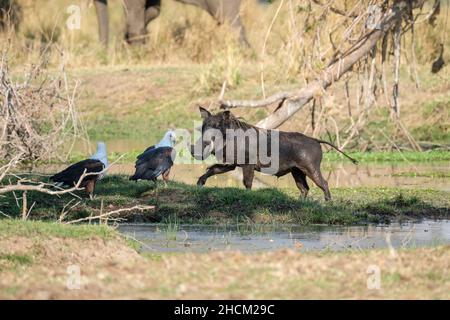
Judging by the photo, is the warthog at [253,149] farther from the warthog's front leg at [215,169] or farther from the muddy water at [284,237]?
the muddy water at [284,237]

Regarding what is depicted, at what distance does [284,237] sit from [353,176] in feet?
20.5

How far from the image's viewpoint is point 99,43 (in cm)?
2967

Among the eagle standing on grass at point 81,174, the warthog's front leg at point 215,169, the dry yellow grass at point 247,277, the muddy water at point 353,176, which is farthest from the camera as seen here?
the muddy water at point 353,176

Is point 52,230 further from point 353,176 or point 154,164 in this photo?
point 353,176

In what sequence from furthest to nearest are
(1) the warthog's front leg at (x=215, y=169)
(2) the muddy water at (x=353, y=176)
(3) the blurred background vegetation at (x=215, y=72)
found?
1. (3) the blurred background vegetation at (x=215, y=72)
2. (2) the muddy water at (x=353, y=176)
3. (1) the warthog's front leg at (x=215, y=169)

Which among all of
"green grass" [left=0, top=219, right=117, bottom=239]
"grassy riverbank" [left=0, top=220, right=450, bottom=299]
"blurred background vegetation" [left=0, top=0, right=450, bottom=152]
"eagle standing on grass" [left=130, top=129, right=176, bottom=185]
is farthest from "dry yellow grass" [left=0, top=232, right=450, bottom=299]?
"blurred background vegetation" [left=0, top=0, right=450, bottom=152]


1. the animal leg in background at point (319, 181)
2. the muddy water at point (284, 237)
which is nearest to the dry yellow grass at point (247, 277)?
the muddy water at point (284, 237)

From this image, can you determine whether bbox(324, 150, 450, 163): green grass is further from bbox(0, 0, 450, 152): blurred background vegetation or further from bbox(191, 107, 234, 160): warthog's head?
bbox(191, 107, 234, 160): warthog's head

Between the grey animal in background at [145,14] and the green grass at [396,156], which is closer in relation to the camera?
the green grass at [396,156]

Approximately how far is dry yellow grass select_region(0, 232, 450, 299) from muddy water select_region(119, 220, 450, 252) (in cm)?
211

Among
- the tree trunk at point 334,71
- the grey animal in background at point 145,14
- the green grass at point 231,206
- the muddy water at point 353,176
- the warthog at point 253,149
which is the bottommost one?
the green grass at point 231,206

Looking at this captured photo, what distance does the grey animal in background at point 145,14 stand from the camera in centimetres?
2908
